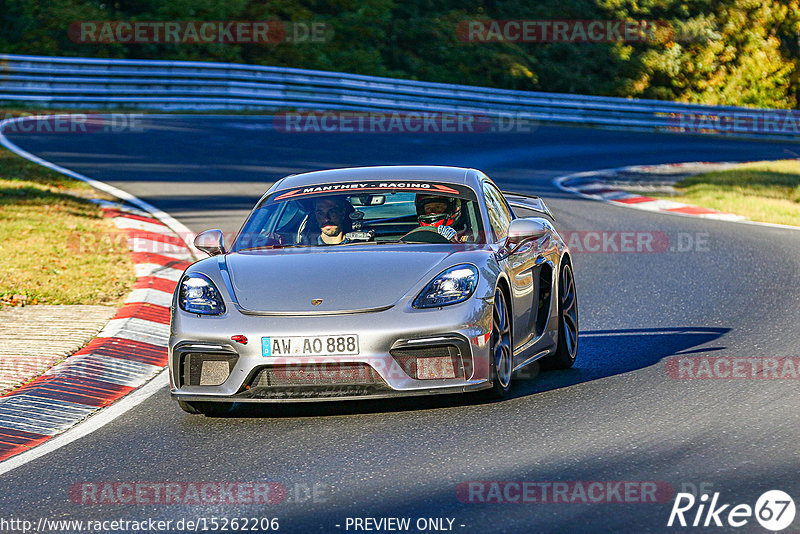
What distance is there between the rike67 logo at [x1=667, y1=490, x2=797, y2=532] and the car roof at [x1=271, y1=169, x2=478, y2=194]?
3.42m

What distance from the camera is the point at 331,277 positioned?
684 centimetres

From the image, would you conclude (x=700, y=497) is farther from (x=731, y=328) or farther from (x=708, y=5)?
(x=708, y=5)

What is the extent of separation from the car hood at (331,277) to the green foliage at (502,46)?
88.4 ft

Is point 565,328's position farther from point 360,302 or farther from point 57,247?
point 57,247

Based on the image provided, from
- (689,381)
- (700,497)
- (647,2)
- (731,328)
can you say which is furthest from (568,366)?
(647,2)

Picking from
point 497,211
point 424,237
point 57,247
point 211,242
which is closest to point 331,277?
point 424,237

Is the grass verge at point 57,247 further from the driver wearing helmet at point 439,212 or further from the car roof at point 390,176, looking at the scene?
the driver wearing helmet at point 439,212

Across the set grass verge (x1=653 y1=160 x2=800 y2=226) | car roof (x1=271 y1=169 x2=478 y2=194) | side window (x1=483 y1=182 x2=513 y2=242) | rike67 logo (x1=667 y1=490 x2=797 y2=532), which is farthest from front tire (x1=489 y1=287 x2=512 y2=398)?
grass verge (x1=653 y1=160 x2=800 y2=226)

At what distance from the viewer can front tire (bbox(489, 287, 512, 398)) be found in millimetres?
6836

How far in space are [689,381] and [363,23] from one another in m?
32.3

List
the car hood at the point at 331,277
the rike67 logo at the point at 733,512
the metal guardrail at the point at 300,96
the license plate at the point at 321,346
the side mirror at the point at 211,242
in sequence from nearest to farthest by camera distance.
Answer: the rike67 logo at the point at 733,512
the license plate at the point at 321,346
the car hood at the point at 331,277
the side mirror at the point at 211,242
the metal guardrail at the point at 300,96

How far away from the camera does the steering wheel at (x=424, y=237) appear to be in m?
7.47

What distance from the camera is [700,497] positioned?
502cm

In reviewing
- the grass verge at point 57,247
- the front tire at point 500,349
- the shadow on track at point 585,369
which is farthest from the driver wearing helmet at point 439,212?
the grass verge at point 57,247
